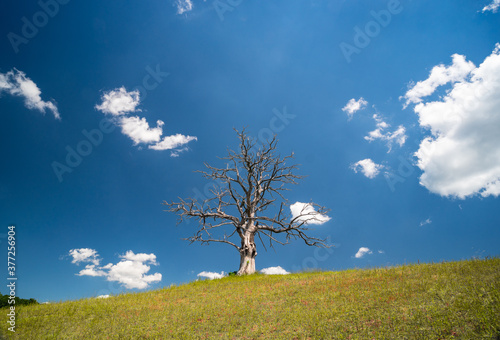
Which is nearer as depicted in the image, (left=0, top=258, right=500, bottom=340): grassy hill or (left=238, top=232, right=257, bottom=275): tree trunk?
(left=0, top=258, right=500, bottom=340): grassy hill

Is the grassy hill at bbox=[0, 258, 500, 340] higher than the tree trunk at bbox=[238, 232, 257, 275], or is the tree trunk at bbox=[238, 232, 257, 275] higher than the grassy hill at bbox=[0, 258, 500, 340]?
the tree trunk at bbox=[238, 232, 257, 275]

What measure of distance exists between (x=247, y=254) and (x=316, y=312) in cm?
1464

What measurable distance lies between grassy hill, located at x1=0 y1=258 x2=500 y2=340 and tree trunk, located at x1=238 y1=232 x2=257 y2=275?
851 cm

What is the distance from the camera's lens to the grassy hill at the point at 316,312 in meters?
8.32

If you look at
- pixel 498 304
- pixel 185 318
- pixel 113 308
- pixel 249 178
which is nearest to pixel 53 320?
pixel 113 308

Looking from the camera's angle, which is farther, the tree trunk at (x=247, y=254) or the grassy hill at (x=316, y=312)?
the tree trunk at (x=247, y=254)

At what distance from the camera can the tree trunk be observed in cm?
2406

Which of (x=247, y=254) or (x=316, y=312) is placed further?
(x=247, y=254)

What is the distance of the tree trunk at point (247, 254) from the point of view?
24062mm

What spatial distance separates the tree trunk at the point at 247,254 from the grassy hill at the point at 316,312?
8513 millimetres

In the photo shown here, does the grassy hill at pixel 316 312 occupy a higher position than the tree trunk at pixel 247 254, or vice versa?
the tree trunk at pixel 247 254

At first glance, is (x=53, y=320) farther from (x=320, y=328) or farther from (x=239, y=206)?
(x=239, y=206)

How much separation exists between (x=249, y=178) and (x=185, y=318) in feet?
54.7

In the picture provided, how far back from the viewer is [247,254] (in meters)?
24.7
